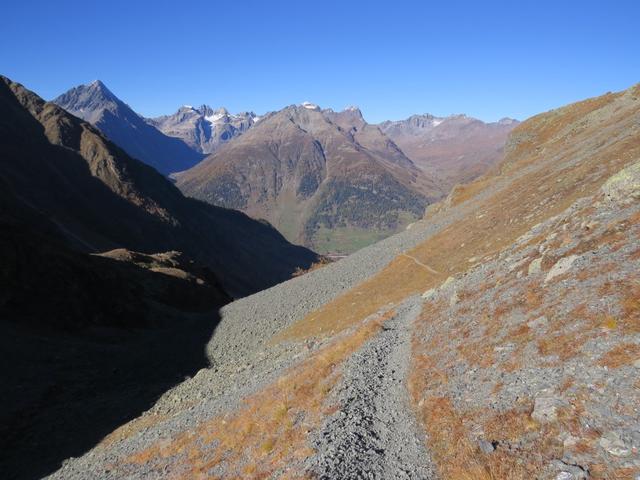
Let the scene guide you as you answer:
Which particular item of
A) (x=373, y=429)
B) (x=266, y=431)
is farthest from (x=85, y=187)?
(x=373, y=429)

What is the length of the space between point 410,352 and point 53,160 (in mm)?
199143

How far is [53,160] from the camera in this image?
17762 cm

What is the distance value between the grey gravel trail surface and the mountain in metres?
0.06

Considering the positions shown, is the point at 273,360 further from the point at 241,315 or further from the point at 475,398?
the point at 241,315

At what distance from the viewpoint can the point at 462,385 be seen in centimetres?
1429

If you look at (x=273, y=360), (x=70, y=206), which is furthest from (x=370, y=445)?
(x=70, y=206)

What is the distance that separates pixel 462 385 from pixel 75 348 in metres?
46.5

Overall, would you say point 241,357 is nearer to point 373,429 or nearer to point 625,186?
point 373,429

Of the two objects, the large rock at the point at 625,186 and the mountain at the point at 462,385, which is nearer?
the mountain at the point at 462,385

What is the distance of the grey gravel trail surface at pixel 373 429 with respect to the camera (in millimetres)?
11836

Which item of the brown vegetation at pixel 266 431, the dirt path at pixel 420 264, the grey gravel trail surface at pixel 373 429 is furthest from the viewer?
the dirt path at pixel 420 264

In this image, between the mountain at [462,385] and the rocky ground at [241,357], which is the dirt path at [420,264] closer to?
the mountain at [462,385]

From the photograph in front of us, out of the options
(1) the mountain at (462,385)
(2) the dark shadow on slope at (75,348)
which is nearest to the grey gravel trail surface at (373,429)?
(1) the mountain at (462,385)

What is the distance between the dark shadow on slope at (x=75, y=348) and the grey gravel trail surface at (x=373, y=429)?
20.4m
